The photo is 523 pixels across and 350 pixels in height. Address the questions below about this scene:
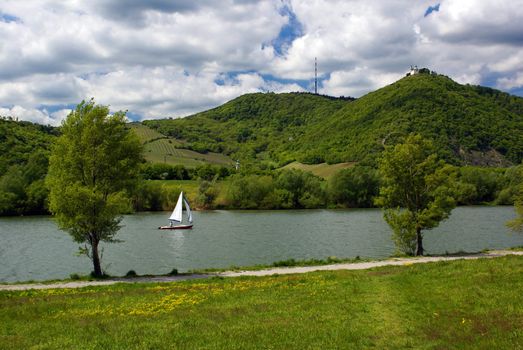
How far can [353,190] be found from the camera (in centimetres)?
13475

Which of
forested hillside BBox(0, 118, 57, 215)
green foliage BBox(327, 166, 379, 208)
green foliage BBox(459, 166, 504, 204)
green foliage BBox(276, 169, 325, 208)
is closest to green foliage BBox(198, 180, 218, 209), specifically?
green foliage BBox(276, 169, 325, 208)

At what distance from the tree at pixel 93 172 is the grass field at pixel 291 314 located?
28.4ft

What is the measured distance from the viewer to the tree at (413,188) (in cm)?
4212

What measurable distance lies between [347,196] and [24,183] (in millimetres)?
84116

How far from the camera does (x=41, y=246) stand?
62.2m

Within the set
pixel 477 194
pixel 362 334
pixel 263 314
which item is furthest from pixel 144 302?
pixel 477 194

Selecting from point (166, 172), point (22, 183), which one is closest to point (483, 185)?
point (166, 172)

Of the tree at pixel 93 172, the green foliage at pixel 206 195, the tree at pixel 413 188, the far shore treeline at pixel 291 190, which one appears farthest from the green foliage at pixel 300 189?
the tree at pixel 93 172

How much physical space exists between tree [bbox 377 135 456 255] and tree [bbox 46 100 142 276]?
2223 cm

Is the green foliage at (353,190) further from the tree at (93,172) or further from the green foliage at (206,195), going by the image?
the tree at (93,172)

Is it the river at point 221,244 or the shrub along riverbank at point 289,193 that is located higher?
the shrub along riverbank at point 289,193

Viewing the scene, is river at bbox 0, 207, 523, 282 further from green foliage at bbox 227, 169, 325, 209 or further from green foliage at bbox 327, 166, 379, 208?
green foliage at bbox 327, 166, 379, 208

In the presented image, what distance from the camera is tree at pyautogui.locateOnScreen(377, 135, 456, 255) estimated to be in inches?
1658

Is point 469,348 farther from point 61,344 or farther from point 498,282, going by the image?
point 61,344
